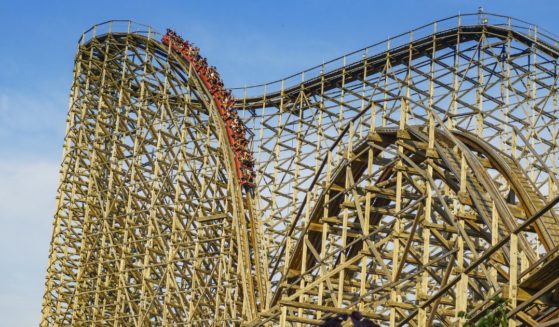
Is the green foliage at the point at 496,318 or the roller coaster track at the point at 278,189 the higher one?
the roller coaster track at the point at 278,189

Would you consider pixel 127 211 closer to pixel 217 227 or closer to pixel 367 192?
pixel 217 227

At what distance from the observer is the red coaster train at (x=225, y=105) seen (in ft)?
77.4

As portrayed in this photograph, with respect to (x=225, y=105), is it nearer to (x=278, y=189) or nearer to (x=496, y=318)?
(x=278, y=189)

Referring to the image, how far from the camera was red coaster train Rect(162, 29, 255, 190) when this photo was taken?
77.4 feet

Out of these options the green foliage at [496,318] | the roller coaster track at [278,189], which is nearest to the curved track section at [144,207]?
the roller coaster track at [278,189]

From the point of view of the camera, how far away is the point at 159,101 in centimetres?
2459

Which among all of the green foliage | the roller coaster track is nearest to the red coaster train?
the roller coaster track

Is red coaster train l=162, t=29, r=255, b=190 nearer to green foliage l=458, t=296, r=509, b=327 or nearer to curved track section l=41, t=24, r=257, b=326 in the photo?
curved track section l=41, t=24, r=257, b=326

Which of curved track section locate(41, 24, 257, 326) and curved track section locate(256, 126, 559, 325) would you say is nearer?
curved track section locate(256, 126, 559, 325)

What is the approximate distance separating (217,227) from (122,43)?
639 cm

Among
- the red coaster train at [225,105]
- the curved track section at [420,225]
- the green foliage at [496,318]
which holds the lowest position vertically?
the green foliage at [496,318]

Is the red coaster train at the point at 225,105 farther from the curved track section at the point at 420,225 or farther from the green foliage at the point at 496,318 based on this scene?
the green foliage at the point at 496,318

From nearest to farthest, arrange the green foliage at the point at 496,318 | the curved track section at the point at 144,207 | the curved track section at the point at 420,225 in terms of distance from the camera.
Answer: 1. the green foliage at the point at 496,318
2. the curved track section at the point at 420,225
3. the curved track section at the point at 144,207

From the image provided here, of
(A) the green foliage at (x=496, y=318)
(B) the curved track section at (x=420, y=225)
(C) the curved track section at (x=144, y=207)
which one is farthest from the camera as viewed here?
(C) the curved track section at (x=144, y=207)
